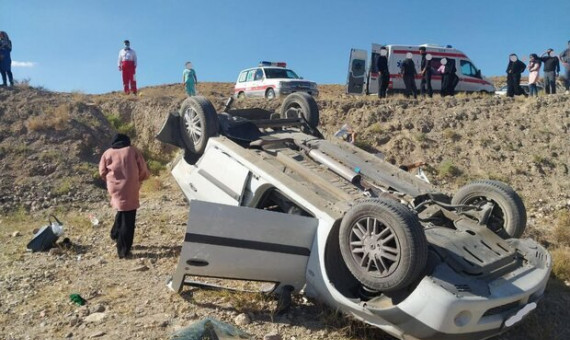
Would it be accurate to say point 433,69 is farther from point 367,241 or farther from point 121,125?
point 367,241

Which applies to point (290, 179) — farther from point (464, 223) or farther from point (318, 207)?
point (464, 223)

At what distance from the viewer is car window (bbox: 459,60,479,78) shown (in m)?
17.2

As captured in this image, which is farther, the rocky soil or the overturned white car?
the rocky soil

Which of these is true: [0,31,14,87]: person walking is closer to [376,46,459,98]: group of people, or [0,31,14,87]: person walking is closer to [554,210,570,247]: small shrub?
[376,46,459,98]: group of people

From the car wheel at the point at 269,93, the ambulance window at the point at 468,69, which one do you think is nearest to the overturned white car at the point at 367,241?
the car wheel at the point at 269,93

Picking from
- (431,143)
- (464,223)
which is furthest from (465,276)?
(431,143)

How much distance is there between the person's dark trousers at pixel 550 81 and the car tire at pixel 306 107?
985 cm

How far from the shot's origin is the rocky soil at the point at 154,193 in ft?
13.1

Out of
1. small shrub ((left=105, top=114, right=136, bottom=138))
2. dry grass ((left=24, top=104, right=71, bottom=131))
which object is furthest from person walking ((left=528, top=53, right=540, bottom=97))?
dry grass ((left=24, top=104, right=71, bottom=131))

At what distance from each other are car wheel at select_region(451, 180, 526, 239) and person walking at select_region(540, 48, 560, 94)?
10.5 metres

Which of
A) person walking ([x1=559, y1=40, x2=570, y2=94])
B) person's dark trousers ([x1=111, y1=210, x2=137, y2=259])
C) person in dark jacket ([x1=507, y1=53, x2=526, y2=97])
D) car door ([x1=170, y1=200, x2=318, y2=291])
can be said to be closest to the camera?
car door ([x1=170, y1=200, x2=318, y2=291])

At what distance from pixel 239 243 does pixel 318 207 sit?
28.0 inches

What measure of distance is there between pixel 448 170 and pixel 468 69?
9299mm

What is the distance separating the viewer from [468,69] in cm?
1731
